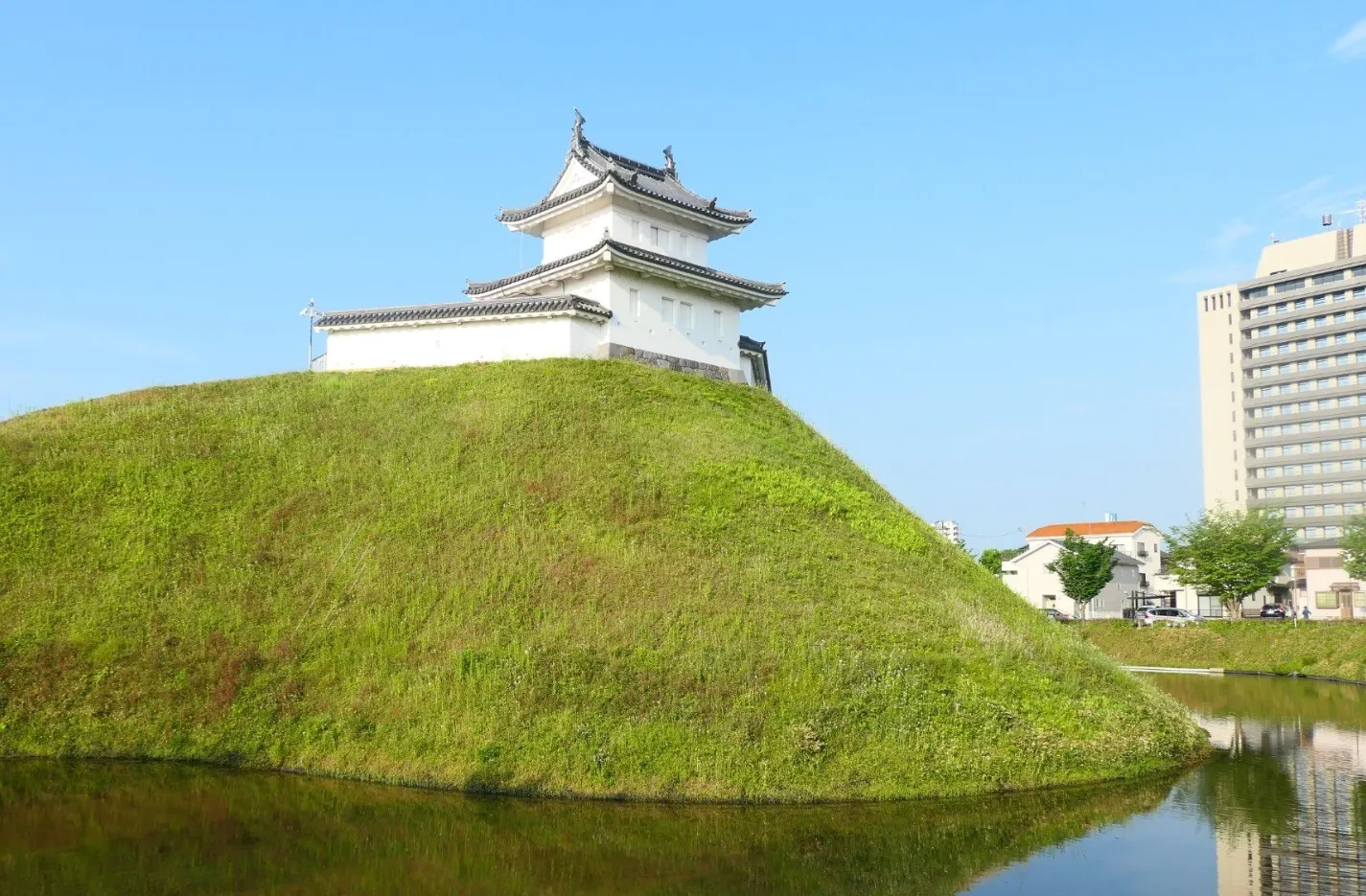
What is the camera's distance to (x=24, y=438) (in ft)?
91.2

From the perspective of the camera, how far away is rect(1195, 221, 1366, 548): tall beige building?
82.0 metres

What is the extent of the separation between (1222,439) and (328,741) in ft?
307

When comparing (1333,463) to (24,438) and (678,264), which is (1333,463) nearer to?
(678,264)

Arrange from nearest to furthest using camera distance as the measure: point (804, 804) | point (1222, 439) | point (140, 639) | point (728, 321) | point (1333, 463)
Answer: point (804, 804) → point (140, 639) → point (728, 321) → point (1333, 463) → point (1222, 439)

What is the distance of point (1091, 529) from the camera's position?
78.2 metres

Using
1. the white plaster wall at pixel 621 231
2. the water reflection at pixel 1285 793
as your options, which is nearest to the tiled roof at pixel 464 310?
the white plaster wall at pixel 621 231

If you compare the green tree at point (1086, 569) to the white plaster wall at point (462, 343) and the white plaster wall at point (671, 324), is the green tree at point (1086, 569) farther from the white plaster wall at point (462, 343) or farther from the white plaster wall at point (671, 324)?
the white plaster wall at point (462, 343)

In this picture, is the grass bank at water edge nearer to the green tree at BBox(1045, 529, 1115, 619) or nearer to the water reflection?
the green tree at BBox(1045, 529, 1115, 619)

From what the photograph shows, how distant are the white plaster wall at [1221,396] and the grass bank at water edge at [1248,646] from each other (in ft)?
161

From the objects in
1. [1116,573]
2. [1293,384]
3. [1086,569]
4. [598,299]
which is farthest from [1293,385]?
[598,299]

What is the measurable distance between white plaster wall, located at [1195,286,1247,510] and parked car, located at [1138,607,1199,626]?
3284cm

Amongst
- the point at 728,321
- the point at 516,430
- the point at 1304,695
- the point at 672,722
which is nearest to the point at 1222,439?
the point at 1304,695

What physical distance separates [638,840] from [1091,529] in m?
72.6

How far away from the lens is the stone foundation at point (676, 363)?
34594mm
